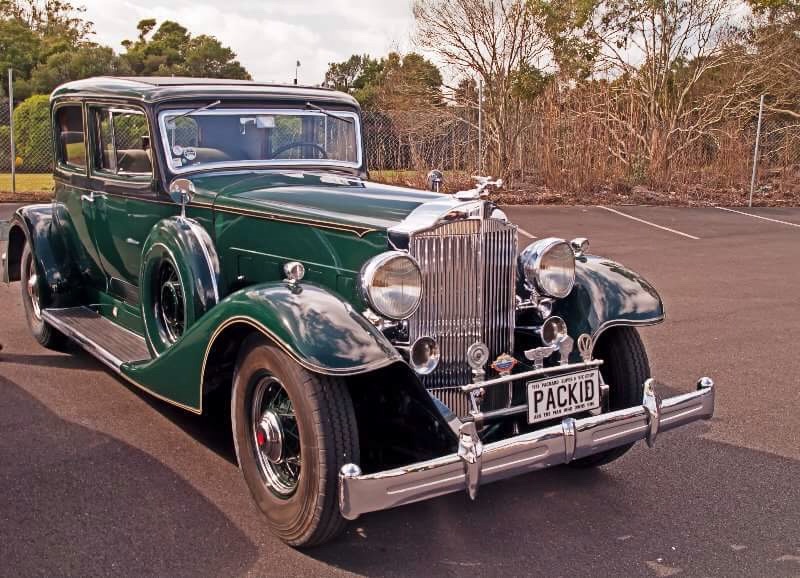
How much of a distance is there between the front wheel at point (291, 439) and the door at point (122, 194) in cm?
152

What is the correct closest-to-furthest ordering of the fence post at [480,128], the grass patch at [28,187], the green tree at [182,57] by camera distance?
the grass patch at [28,187]
the fence post at [480,128]
the green tree at [182,57]

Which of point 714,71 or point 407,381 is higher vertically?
point 714,71

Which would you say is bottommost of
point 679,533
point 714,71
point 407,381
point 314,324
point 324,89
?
point 679,533

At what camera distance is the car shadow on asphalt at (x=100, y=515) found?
2.81 meters

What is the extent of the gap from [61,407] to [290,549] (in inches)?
80.6

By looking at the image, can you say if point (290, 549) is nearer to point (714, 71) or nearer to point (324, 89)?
point (324, 89)

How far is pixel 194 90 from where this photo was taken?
4469mm

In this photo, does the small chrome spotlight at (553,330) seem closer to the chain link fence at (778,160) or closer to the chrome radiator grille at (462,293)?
the chrome radiator grille at (462,293)

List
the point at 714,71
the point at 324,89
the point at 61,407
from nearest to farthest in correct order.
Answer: the point at 61,407 < the point at 324,89 < the point at 714,71

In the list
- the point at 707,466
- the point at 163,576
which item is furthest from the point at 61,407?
the point at 707,466

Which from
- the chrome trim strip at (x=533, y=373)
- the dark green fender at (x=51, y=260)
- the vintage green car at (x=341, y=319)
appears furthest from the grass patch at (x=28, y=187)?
the chrome trim strip at (x=533, y=373)

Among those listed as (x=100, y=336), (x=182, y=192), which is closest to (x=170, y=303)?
(x=182, y=192)

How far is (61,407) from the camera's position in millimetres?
4383

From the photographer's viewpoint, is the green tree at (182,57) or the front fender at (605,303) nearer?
the front fender at (605,303)
